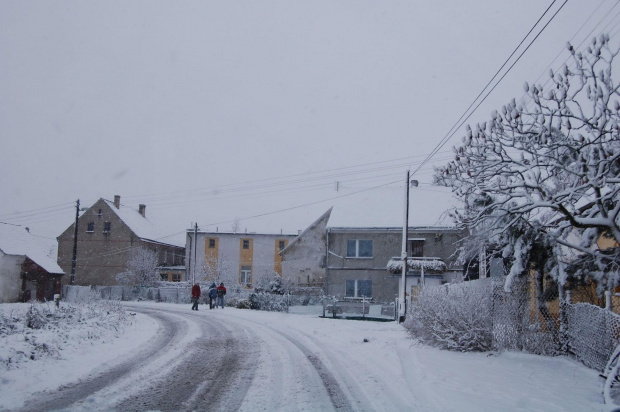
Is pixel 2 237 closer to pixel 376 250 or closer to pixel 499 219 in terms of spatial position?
pixel 376 250

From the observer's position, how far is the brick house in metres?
51.5

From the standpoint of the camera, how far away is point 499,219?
33.2 feet

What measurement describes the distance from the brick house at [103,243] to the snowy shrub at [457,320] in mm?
43950

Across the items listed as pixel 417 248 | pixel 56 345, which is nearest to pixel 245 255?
pixel 417 248

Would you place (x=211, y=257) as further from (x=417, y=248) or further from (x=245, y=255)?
(x=417, y=248)

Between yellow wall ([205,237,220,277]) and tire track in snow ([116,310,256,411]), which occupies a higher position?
yellow wall ([205,237,220,277])

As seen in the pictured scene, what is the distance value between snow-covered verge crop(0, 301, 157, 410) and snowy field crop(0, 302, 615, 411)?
2 centimetres

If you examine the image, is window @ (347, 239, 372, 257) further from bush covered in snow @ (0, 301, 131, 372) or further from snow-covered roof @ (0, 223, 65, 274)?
snow-covered roof @ (0, 223, 65, 274)

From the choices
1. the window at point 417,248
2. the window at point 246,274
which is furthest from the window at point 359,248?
the window at point 246,274

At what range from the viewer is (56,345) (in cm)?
1063

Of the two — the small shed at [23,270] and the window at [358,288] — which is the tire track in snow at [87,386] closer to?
the window at [358,288]

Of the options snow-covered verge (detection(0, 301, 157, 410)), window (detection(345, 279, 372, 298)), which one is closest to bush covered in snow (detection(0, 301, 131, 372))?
snow-covered verge (detection(0, 301, 157, 410))

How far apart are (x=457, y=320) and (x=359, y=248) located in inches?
931

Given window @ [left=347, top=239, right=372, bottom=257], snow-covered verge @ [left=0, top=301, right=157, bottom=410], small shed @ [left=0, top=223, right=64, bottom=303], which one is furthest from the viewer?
small shed @ [left=0, top=223, right=64, bottom=303]
